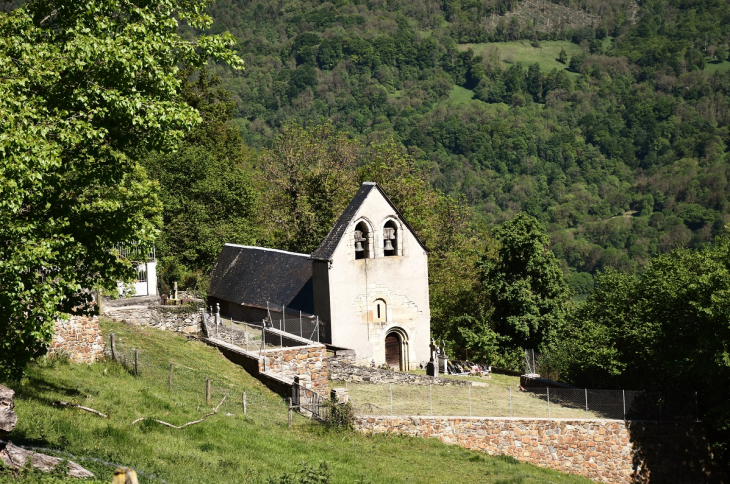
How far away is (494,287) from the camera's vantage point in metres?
47.0

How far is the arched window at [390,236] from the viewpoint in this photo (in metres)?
41.1

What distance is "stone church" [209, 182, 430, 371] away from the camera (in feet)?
131

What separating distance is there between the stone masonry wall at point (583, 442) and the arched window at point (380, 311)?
12.6 meters

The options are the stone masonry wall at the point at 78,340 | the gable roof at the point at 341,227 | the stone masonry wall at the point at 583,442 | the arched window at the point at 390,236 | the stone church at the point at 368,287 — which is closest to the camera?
the stone masonry wall at the point at 78,340

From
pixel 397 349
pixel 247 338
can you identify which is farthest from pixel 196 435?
pixel 397 349

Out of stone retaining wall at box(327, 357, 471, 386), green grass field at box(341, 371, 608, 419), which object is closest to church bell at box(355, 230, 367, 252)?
stone retaining wall at box(327, 357, 471, 386)

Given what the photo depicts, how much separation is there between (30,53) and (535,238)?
1417 inches

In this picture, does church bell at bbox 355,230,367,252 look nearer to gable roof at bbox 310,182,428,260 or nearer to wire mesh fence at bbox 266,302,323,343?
gable roof at bbox 310,182,428,260

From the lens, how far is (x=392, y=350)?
41.3 meters

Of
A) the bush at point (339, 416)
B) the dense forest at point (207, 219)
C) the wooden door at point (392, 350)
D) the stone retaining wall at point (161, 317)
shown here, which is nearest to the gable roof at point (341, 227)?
the wooden door at point (392, 350)

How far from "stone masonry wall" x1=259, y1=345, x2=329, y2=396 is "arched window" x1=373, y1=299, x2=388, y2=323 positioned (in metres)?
9.29

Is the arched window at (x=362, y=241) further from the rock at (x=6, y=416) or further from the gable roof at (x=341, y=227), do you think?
the rock at (x=6, y=416)

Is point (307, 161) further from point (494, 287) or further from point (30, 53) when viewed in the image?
point (30, 53)

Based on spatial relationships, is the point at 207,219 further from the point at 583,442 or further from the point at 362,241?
the point at 583,442
